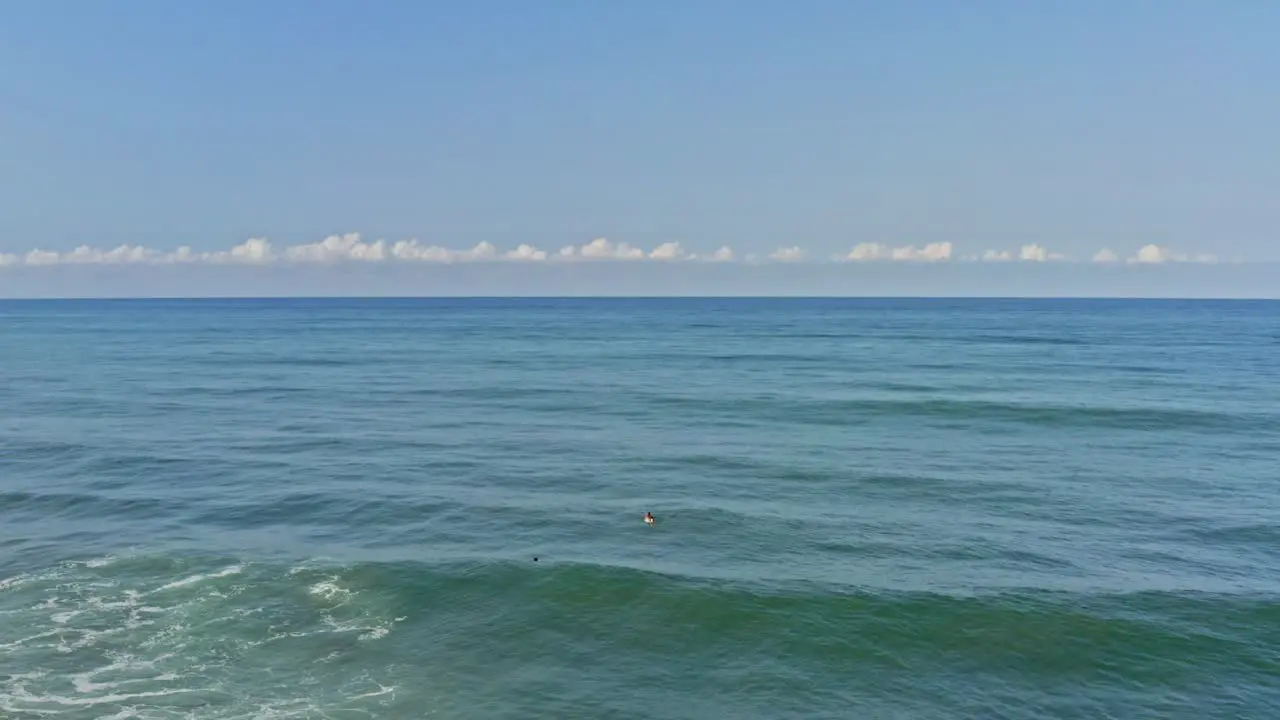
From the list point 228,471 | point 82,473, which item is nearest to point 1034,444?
point 228,471

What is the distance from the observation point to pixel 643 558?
36.1 meters

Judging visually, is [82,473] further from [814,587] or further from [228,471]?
[814,587]

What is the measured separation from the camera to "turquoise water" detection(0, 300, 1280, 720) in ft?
86.2

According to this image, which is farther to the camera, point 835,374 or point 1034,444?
point 835,374

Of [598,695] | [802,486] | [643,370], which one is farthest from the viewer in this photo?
[643,370]

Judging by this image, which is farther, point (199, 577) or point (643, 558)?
point (643, 558)

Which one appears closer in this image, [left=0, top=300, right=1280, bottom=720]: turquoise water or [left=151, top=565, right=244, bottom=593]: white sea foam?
[left=0, top=300, right=1280, bottom=720]: turquoise water

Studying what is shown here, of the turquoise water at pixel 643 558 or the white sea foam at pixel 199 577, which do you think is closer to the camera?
the turquoise water at pixel 643 558

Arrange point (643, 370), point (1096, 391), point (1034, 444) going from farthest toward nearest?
point (643, 370) < point (1096, 391) < point (1034, 444)

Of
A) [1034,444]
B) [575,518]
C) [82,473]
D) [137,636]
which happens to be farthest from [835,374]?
[137,636]

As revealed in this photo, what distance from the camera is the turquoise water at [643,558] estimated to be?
26.3 meters

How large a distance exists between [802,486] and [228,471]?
31.8 meters

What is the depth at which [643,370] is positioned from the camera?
107 m

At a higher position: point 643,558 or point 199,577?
point 643,558
